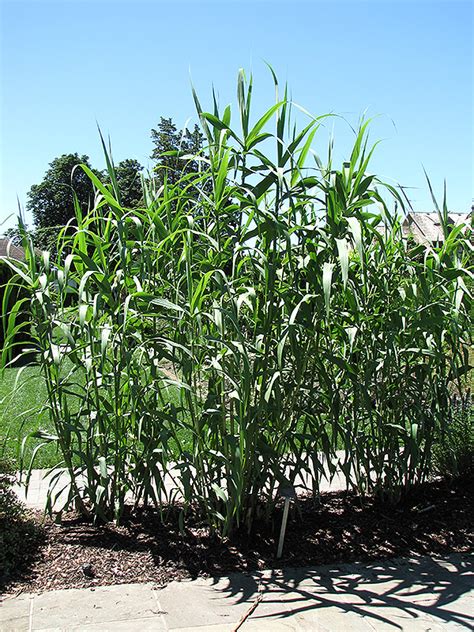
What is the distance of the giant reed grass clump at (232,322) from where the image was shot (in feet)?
8.45

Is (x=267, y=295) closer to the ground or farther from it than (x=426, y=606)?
farther from it

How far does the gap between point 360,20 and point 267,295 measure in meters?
2.53

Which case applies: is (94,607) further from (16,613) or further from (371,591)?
(371,591)

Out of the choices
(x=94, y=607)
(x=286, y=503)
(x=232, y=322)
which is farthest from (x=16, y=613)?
(x=232, y=322)

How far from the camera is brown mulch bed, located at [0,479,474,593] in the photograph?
2.57 metres

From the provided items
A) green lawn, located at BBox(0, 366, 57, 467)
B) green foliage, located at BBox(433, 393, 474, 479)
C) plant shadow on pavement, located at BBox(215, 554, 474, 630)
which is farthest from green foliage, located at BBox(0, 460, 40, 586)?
green foliage, located at BBox(433, 393, 474, 479)

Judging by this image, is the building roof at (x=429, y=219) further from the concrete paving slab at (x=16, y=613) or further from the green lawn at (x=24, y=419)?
the concrete paving slab at (x=16, y=613)

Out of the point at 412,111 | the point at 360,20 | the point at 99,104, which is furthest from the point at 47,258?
the point at 360,20

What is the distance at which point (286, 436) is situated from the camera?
274 centimetres

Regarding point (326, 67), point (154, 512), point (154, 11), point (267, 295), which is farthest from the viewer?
point (154, 11)

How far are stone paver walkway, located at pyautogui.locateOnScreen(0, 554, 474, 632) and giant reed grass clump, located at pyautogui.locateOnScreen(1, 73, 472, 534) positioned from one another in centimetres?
35

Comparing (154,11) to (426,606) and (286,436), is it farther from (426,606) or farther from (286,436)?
(426,606)

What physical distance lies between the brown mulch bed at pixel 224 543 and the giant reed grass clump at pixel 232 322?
14cm

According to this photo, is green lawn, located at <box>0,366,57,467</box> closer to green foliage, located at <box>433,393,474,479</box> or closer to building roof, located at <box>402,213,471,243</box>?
building roof, located at <box>402,213,471,243</box>
